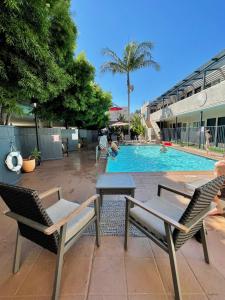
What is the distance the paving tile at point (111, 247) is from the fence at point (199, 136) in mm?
10123

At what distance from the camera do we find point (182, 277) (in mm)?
1785

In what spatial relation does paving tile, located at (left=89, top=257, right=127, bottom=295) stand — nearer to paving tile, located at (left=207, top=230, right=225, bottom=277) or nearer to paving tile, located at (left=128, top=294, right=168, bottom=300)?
paving tile, located at (left=128, top=294, right=168, bottom=300)

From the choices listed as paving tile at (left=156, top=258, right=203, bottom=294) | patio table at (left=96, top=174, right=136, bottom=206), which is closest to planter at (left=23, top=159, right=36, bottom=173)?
patio table at (left=96, top=174, right=136, bottom=206)

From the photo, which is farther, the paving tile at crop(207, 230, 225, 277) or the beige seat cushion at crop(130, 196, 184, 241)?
the paving tile at crop(207, 230, 225, 277)

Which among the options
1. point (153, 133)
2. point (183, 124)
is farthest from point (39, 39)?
point (153, 133)

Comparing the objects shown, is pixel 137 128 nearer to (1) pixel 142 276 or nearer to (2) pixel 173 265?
(1) pixel 142 276

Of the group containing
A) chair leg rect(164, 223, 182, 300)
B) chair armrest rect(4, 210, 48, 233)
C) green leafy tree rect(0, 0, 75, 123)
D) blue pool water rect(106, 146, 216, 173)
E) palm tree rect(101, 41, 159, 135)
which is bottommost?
blue pool water rect(106, 146, 216, 173)

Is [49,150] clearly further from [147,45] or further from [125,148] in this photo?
[147,45]

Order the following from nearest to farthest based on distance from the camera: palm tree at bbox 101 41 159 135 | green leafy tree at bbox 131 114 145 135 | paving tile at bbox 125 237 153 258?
paving tile at bbox 125 237 153 258
palm tree at bbox 101 41 159 135
green leafy tree at bbox 131 114 145 135

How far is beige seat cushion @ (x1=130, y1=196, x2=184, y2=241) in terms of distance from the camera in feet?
5.84

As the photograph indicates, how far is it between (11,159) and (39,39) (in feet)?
10.4

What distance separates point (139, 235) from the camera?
2484 millimetres

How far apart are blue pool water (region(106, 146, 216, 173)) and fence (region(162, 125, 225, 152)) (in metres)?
1.73

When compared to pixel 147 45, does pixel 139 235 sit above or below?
below
